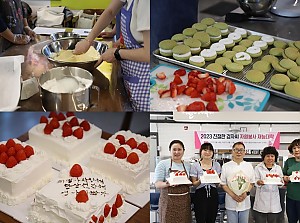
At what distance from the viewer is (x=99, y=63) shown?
1.29m

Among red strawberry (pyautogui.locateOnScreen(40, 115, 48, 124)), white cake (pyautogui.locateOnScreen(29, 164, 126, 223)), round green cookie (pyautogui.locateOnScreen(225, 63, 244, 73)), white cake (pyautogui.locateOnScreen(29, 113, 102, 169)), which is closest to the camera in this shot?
round green cookie (pyautogui.locateOnScreen(225, 63, 244, 73))

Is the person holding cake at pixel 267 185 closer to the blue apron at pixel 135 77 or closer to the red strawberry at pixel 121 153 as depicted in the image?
the blue apron at pixel 135 77

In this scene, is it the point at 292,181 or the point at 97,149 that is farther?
the point at 97,149

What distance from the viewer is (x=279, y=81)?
133 centimetres

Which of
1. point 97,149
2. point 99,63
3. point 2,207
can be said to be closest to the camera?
point 99,63

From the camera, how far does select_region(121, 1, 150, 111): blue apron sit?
1273mm

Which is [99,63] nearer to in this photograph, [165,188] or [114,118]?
[114,118]

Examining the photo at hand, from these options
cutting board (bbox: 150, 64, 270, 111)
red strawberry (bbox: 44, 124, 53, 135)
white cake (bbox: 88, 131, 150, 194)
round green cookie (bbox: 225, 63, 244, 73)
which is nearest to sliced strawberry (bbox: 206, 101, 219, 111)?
cutting board (bbox: 150, 64, 270, 111)

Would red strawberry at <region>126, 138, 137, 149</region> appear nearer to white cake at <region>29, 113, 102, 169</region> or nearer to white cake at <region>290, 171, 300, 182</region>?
white cake at <region>29, 113, 102, 169</region>

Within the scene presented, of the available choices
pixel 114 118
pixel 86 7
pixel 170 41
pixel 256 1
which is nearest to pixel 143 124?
pixel 114 118

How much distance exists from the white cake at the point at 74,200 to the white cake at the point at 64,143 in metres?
0.19

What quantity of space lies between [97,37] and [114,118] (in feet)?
0.89

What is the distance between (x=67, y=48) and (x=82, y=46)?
0.12 feet

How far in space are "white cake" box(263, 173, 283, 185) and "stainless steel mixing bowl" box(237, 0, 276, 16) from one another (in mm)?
442
